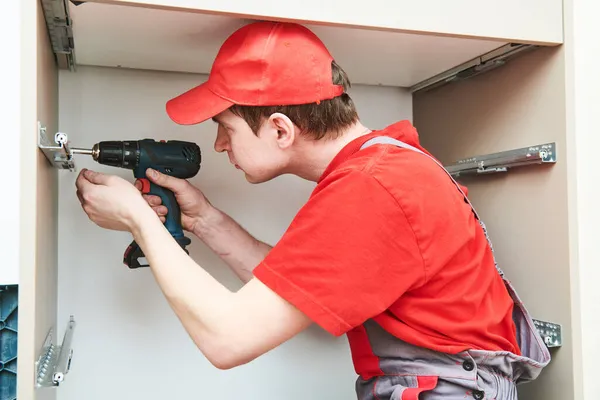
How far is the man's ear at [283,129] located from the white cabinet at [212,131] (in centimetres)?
15

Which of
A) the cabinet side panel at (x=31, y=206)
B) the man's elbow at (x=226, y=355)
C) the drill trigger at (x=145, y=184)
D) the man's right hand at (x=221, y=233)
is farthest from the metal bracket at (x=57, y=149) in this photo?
the man's elbow at (x=226, y=355)

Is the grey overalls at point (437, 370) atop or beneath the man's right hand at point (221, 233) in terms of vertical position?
beneath

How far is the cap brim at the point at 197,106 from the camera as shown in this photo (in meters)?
0.94

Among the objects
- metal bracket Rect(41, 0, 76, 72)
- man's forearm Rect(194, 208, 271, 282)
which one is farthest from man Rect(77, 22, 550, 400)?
metal bracket Rect(41, 0, 76, 72)

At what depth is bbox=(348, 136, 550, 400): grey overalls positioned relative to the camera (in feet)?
2.90

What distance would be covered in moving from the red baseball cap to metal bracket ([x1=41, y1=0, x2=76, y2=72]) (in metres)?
0.23

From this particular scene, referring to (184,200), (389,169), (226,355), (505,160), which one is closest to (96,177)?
(184,200)

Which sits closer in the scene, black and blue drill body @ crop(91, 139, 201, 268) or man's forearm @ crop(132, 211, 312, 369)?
man's forearm @ crop(132, 211, 312, 369)

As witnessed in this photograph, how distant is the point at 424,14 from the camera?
36.2 inches

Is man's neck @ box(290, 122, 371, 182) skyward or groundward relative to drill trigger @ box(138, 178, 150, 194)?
skyward

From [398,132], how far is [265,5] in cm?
29

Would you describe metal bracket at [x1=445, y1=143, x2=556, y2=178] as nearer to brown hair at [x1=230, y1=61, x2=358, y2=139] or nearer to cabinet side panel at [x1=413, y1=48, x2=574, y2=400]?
cabinet side panel at [x1=413, y1=48, x2=574, y2=400]

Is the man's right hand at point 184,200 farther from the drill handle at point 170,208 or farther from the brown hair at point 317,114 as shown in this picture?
the brown hair at point 317,114

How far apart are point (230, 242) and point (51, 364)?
42 centimetres
